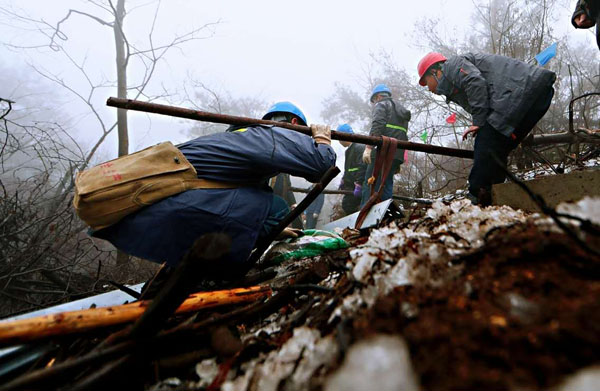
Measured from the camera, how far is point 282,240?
2611 mm

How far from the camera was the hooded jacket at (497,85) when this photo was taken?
2646 millimetres

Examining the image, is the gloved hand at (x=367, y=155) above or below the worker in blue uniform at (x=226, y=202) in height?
above

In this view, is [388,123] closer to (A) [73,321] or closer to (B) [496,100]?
(B) [496,100]

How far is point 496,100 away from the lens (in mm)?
2768

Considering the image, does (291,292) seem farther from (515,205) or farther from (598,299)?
(515,205)

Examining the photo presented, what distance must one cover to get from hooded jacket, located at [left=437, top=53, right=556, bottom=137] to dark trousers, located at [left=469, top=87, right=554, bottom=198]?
0.11 meters

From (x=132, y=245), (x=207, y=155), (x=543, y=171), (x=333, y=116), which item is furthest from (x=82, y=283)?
(x=333, y=116)

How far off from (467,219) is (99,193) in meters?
1.93

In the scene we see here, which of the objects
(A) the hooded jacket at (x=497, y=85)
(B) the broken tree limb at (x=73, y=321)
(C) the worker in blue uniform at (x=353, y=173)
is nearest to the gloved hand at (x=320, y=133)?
A: (A) the hooded jacket at (x=497, y=85)

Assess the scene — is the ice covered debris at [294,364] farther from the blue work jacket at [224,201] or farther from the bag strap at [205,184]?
the bag strap at [205,184]

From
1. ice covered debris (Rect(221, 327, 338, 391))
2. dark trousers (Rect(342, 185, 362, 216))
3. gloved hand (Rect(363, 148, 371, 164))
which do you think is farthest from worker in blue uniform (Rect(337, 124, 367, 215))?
ice covered debris (Rect(221, 327, 338, 391))

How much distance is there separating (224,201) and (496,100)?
8.86 feet

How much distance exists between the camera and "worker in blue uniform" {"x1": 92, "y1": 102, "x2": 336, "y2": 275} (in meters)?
1.75

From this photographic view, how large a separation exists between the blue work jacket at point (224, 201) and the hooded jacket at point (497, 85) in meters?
1.80
